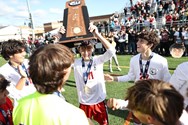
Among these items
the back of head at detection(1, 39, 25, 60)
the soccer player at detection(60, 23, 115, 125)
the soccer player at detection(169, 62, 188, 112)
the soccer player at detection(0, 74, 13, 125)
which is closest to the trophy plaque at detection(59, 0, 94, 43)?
the soccer player at detection(60, 23, 115, 125)

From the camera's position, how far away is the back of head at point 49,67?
1.54 metres

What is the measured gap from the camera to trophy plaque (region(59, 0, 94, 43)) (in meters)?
3.21

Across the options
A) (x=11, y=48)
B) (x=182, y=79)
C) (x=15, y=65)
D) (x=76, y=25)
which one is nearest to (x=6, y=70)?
(x=15, y=65)

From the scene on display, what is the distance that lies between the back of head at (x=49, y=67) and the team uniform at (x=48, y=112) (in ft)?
0.25

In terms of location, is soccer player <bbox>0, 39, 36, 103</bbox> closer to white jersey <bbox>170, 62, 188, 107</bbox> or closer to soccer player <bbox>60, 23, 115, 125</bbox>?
soccer player <bbox>60, 23, 115, 125</bbox>

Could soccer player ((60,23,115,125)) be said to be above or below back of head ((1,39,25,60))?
below

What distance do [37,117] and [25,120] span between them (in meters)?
0.11

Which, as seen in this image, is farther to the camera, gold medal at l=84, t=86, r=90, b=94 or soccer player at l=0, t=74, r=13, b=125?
gold medal at l=84, t=86, r=90, b=94

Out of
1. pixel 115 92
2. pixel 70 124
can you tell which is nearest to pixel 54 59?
pixel 70 124

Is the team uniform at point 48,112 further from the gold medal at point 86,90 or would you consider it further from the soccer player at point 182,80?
the gold medal at point 86,90

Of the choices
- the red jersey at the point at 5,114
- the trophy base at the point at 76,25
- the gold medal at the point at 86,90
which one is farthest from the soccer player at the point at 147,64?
the red jersey at the point at 5,114

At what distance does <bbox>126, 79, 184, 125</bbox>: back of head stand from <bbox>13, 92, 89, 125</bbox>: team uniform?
1.27 feet

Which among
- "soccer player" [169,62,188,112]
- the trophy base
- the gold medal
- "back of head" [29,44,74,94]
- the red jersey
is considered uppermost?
the trophy base

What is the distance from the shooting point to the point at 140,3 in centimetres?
2533
